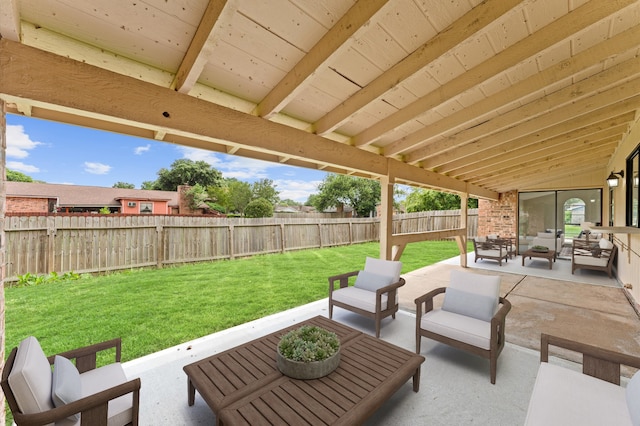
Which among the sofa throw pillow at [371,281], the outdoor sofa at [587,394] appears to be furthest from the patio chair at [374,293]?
the outdoor sofa at [587,394]

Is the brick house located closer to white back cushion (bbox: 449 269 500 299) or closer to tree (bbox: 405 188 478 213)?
tree (bbox: 405 188 478 213)

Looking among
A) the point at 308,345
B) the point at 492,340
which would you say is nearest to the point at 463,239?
the point at 492,340

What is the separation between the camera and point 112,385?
6.46ft

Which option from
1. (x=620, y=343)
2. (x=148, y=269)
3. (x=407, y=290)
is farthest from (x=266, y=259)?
(x=620, y=343)

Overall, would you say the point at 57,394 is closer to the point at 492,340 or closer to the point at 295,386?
the point at 295,386

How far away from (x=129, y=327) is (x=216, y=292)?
1.70 metres

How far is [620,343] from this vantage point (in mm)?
3354

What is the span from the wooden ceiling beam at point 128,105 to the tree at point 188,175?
108ft

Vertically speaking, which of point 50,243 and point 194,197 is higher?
point 194,197

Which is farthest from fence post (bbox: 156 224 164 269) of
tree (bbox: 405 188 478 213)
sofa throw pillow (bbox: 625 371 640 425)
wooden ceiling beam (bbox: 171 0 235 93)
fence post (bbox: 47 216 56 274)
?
tree (bbox: 405 188 478 213)

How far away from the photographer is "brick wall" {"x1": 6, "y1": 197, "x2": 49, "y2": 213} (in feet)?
49.0

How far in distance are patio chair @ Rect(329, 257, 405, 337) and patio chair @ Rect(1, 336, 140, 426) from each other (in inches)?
107

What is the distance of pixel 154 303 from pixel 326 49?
15.9 ft

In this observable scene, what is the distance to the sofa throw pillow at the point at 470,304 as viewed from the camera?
10.3 feet
